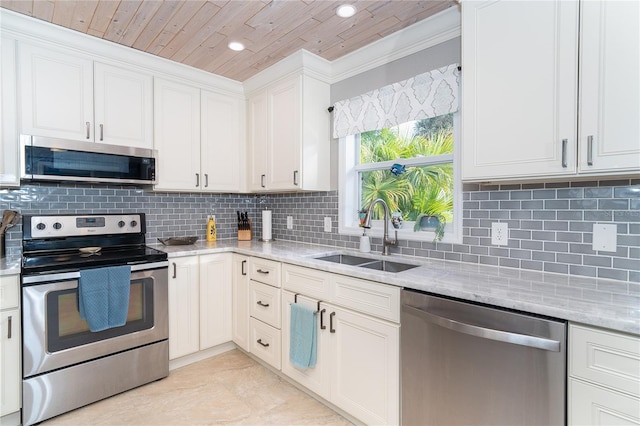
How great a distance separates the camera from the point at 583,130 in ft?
4.39

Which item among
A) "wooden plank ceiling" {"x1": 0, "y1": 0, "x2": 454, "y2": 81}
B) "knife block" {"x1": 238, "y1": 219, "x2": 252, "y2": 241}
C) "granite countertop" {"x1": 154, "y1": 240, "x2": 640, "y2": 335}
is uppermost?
"wooden plank ceiling" {"x1": 0, "y1": 0, "x2": 454, "y2": 81}

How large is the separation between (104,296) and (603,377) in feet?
8.35

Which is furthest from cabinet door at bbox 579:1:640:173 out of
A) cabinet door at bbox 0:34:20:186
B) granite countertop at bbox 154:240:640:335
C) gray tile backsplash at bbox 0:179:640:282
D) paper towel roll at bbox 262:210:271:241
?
cabinet door at bbox 0:34:20:186

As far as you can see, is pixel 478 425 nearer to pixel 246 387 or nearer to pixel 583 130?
pixel 583 130

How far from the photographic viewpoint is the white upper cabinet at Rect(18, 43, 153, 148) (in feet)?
7.13

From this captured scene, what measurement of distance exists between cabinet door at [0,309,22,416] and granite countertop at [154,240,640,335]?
1664 millimetres

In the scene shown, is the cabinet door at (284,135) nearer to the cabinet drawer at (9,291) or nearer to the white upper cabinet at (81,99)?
the white upper cabinet at (81,99)

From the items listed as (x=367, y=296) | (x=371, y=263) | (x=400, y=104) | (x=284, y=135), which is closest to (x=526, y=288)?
(x=367, y=296)

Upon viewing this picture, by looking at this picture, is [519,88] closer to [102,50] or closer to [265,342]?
[265,342]

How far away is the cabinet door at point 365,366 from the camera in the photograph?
5.52ft

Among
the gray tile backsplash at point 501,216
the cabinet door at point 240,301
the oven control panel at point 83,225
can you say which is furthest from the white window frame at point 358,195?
the oven control panel at point 83,225

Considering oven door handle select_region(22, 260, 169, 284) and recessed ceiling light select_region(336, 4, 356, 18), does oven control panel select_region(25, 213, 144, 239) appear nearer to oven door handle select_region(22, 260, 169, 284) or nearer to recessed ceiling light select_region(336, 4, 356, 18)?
oven door handle select_region(22, 260, 169, 284)

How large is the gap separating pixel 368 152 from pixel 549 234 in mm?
1437

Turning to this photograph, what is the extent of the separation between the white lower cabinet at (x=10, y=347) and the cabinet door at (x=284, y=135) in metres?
1.86
